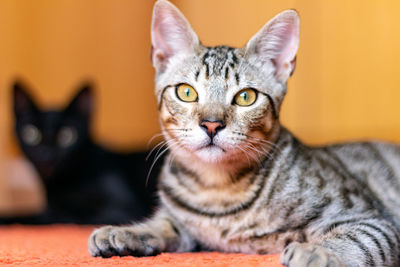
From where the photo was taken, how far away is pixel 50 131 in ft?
8.75

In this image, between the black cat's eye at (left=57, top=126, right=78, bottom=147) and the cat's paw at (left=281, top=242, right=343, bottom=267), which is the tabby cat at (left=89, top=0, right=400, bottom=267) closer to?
the cat's paw at (left=281, top=242, right=343, bottom=267)

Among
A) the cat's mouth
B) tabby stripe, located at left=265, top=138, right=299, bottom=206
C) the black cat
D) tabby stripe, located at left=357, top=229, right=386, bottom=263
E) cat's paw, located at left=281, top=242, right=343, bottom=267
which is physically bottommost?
the black cat

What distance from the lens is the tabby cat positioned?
1356 mm

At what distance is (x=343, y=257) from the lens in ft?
3.93

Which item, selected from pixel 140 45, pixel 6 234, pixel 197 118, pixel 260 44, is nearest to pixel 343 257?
pixel 197 118

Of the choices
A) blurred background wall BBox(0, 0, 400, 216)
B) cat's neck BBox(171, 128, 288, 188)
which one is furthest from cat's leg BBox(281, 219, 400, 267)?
blurred background wall BBox(0, 0, 400, 216)

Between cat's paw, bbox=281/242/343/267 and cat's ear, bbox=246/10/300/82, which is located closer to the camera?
cat's paw, bbox=281/242/343/267

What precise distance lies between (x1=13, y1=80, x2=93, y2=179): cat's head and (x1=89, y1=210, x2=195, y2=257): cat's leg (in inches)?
49.8

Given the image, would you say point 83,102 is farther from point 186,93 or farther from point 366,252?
point 366,252

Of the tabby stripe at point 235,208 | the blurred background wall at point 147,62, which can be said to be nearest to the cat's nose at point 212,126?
the tabby stripe at point 235,208

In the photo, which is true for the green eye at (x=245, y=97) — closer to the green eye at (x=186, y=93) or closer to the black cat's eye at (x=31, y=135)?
the green eye at (x=186, y=93)

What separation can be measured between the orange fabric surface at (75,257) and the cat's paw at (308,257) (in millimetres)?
53

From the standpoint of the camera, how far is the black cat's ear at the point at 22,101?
8.93ft

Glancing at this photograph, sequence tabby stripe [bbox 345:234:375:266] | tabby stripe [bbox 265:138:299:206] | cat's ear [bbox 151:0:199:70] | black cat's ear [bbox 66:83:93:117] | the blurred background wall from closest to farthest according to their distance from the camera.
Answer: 1. tabby stripe [bbox 345:234:375:266]
2. tabby stripe [bbox 265:138:299:206]
3. cat's ear [bbox 151:0:199:70]
4. black cat's ear [bbox 66:83:93:117]
5. the blurred background wall
